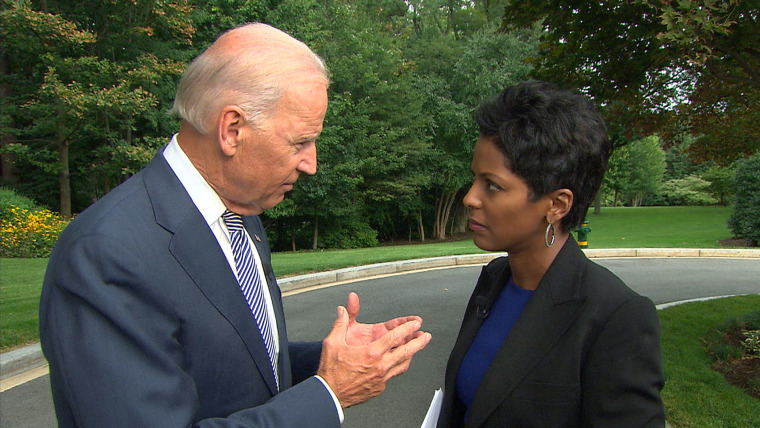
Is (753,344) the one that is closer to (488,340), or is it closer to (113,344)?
(488,340)

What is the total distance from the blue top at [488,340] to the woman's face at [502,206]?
0.69 feet

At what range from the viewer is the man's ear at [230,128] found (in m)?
1.44

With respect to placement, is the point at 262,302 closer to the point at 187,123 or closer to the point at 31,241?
the point at 187,123

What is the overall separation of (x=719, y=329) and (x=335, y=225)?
17.8 metres

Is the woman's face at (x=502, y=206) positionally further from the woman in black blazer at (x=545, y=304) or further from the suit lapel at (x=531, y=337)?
the suit lapel at (x=531, y=337)

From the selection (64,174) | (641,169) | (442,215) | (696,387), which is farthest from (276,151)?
(641,169)

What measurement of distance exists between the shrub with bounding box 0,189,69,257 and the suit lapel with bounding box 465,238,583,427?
15.2 m

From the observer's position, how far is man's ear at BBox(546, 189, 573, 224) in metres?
1.85

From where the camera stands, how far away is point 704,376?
15.5ft

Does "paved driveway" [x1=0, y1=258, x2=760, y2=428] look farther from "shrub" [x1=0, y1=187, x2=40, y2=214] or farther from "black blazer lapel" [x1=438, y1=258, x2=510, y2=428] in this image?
"shrub" [x1=0, y1=187, x2=40, y2=214]

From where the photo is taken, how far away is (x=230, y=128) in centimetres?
147

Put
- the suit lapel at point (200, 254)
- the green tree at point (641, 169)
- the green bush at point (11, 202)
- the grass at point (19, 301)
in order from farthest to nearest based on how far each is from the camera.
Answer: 1. the green tree at point (641, 169)
2. the green bush at point (11, 202)
3. the grass at point (19, 301)
4. the suit lapel at point (200, 254)

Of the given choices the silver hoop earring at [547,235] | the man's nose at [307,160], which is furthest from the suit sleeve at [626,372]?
the man's nose at [307,160]

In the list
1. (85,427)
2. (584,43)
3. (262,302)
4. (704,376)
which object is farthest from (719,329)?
(85,427)
